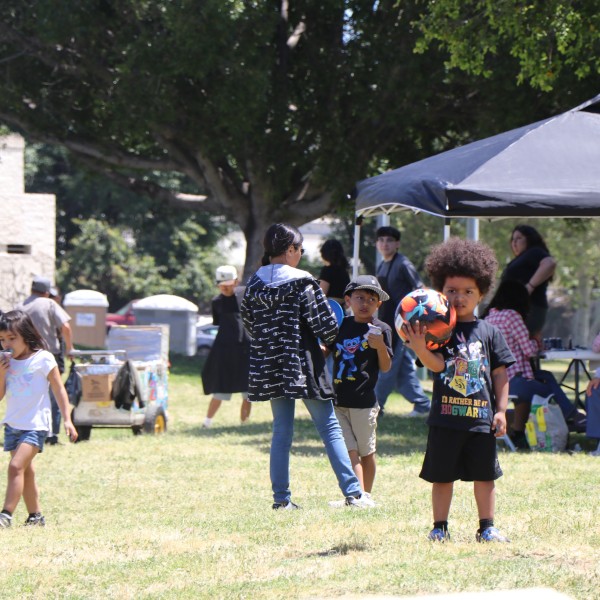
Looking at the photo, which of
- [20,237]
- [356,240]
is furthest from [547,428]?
[20,237]

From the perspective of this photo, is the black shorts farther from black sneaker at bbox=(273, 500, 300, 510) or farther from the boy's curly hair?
black sneaker at bbox=(273, 500, 300, 510)

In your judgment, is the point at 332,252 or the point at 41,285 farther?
the point at 41,285

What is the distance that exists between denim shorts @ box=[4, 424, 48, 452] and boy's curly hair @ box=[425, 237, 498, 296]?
9.53 ft

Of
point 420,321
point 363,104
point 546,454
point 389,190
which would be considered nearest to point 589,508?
point 420,321

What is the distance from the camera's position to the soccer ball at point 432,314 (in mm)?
5406

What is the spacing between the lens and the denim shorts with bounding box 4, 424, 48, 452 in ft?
23.5

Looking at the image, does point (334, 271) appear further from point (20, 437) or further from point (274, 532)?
point (274, 532)

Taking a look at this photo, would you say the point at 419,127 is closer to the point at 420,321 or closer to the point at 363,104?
the point at 363,104

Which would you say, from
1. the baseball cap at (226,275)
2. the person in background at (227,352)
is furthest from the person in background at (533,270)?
the person in background at (227,352)

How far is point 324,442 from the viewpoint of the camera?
706 cm

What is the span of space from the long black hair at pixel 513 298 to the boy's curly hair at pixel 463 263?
4368 millimetres

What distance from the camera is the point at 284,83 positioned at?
2048cm

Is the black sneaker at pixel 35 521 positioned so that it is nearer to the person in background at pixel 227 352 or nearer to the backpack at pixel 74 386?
the backpack at pixel 74 386

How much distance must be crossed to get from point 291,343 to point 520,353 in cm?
386
